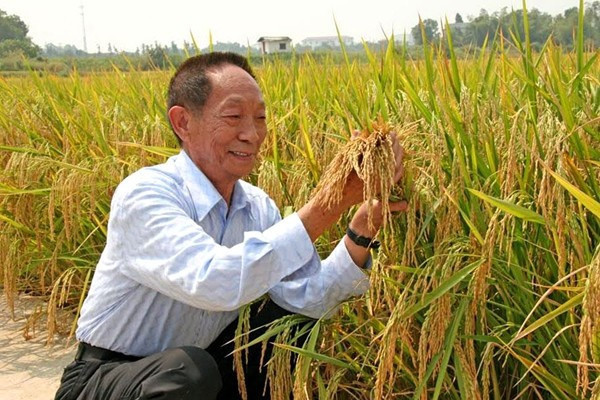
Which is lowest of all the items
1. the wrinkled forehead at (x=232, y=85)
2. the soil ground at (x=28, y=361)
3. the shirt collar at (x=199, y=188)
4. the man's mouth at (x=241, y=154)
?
the soil ground at (x=28, y=361)

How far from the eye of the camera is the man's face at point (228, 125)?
2314mm

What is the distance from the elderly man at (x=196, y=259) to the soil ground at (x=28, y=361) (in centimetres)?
94

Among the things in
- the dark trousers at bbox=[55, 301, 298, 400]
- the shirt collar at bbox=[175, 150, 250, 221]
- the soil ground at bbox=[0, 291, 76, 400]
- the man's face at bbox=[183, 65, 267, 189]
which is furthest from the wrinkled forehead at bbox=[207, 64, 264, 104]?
the soil ground at bbox=[0, 291, 76, 400]

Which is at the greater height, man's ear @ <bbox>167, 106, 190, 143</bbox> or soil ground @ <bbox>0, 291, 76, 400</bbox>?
man's ear @ <bbox>167, 106, 190, 143</bbox>

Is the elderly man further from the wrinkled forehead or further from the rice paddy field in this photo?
the rice paddy field

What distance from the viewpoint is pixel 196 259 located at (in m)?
2.06

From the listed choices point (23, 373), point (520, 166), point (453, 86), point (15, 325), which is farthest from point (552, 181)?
point (15, 325)

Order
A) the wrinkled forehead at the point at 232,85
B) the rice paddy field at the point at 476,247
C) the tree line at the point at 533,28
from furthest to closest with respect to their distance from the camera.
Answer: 1. the tree line at the point at 533,28
2. the wrinkled forehead at the point at 232,85
3. the rice paddy field at the point at 476,247

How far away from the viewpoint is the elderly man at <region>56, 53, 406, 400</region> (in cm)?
207

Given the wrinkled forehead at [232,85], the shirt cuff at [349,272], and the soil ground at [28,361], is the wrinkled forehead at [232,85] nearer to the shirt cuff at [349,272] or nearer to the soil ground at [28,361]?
the shirt cuff at [349,272]

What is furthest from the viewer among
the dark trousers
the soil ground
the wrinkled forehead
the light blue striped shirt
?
the soil ground

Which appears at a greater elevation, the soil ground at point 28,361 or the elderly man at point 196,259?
the elderly man at point 196,259

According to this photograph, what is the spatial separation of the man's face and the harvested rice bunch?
1.66ft

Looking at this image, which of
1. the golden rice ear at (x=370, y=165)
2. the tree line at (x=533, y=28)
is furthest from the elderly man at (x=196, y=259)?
the tree line at (x=533, y=28)
